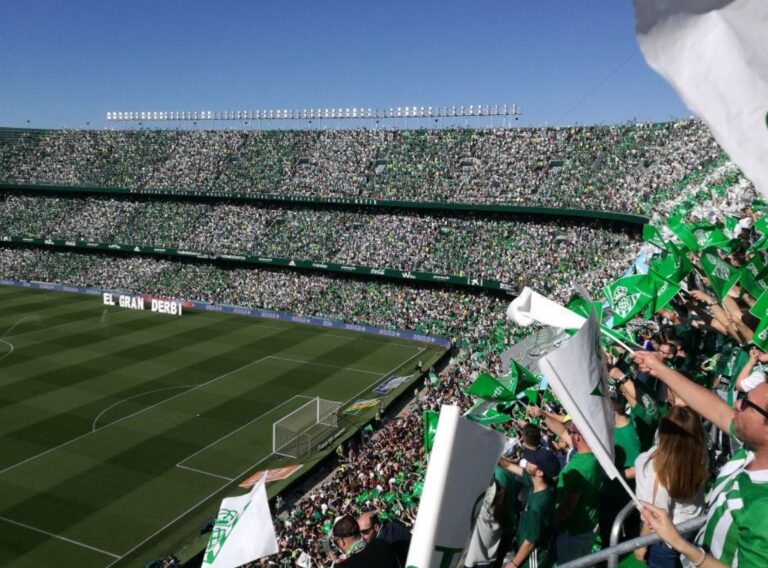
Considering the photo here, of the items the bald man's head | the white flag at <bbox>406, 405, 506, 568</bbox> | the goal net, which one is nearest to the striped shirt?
the white flag at <bbox>406, 405, 506, 568</bbox>

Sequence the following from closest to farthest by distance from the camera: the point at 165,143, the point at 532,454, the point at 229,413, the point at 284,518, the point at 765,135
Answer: the point at 765,135 → the point at 532,454 → the point at 284,518 → the point at 229,413 → the point at 165,143

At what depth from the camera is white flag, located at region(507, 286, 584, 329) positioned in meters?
4.95

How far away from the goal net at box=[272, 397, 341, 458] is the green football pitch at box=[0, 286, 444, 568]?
56 centimetres

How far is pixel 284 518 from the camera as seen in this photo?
16.3 m

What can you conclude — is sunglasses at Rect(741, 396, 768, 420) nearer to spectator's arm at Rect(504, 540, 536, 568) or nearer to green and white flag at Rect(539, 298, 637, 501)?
green and white flag at Rect(539, 298, 637, 501)

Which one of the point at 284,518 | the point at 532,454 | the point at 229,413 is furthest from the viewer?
the point at 229,413

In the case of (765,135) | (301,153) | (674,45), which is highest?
(301,153)

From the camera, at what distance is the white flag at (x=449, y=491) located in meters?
2.60

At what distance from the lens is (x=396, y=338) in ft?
124

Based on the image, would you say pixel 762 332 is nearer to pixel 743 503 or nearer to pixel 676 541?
pixel 743 503

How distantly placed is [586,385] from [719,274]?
9.34ft

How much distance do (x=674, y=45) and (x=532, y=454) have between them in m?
2.97

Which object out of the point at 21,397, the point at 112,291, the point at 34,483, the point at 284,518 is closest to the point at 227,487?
the point at 284,518

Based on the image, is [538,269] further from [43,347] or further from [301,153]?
[43,347]
